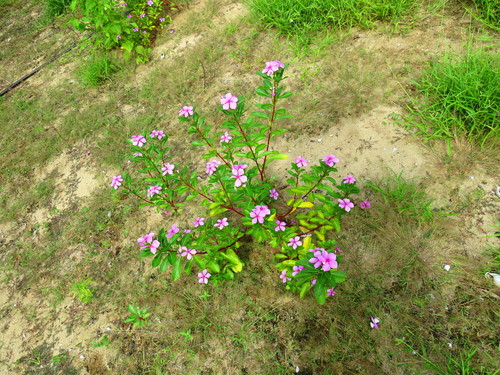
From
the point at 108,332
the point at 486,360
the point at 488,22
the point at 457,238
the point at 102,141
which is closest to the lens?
the point at 486,360

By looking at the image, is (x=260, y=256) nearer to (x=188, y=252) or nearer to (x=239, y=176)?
(x=188, y=252)

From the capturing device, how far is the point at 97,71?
373cm

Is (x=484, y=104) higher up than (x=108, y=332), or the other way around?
(x=484, y=104)

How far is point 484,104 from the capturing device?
215 cm

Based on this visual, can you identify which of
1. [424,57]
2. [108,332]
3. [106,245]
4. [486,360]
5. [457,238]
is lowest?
[486,360]

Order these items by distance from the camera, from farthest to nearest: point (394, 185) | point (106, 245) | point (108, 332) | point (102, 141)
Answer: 1. point (102, 141)
2. point (106, 245)
3. point (394, 185)
4. point (108, 332)

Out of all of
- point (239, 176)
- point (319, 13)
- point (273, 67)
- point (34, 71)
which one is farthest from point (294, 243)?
point (34, 71)

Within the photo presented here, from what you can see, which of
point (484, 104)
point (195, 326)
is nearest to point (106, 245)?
point (195, 326)

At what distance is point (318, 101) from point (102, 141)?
2359 millimetres

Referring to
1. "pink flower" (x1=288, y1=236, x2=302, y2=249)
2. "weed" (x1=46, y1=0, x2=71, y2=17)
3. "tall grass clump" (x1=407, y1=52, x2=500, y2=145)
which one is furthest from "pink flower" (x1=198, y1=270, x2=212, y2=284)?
"weed" (x1=46, y1=0, x2=71, y2=17)

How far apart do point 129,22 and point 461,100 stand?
3.89 m

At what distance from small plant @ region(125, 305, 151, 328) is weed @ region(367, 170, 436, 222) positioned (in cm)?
190

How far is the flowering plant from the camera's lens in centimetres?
345

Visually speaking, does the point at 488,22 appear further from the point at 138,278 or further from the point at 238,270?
the point at 138,278
